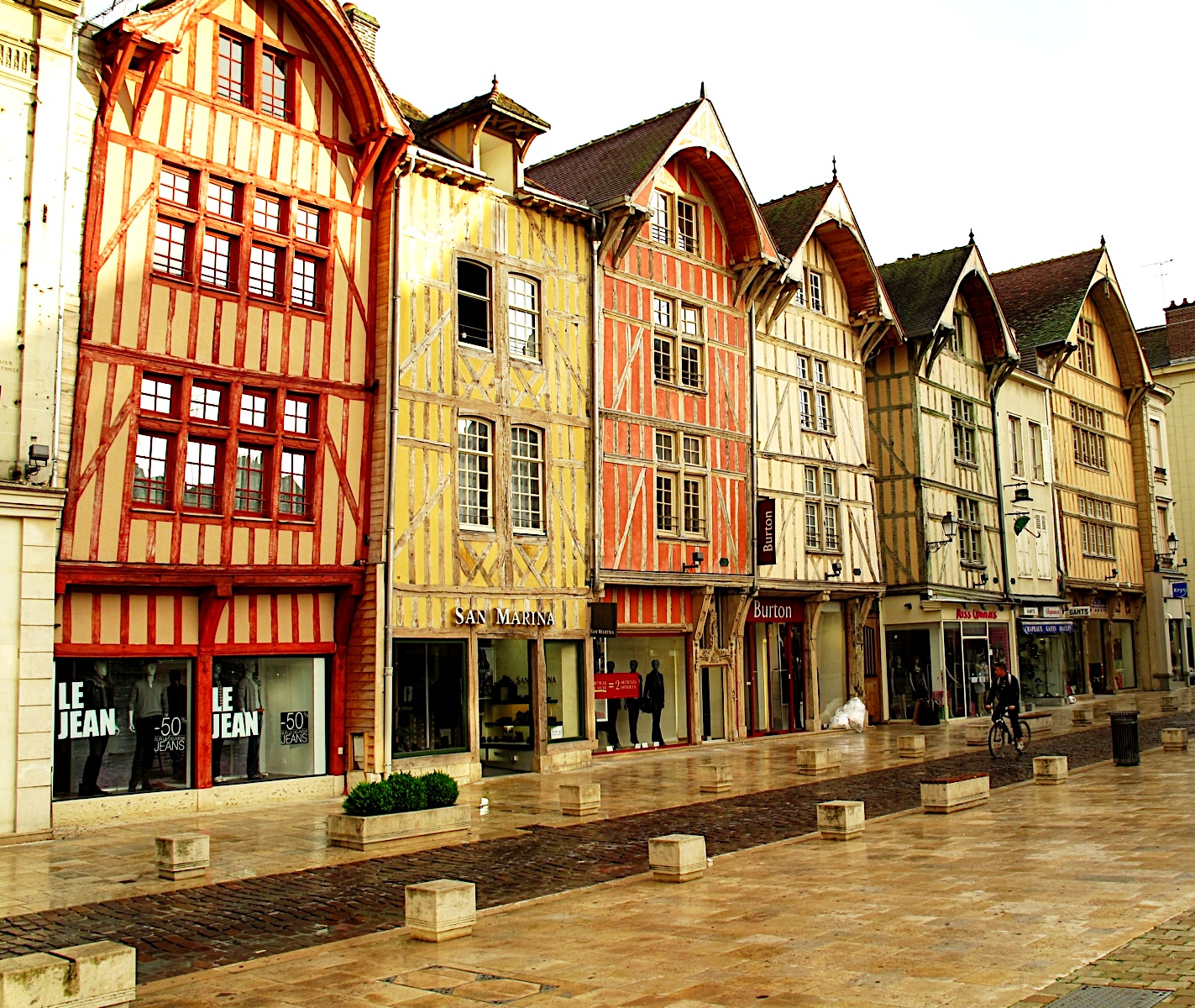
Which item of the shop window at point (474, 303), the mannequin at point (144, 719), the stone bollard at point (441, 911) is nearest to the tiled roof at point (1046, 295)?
the shop window at point (474, 303)

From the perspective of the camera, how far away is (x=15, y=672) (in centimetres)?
1286

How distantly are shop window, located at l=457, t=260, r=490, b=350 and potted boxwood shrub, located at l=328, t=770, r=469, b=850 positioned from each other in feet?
27.5

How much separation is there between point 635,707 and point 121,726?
10.2 metres

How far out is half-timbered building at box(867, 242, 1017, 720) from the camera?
29.7m

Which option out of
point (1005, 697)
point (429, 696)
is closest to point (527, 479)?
point (429, 696)

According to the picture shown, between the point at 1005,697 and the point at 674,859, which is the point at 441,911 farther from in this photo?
the point at 1005,697

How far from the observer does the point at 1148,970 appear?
6305 millimetres

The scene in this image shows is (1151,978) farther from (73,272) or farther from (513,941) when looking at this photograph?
(73,272)

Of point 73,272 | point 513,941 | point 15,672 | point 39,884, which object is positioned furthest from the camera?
point 73,272

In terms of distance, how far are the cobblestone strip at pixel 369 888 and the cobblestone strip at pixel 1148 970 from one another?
14.3 ft

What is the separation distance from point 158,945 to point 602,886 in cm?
339

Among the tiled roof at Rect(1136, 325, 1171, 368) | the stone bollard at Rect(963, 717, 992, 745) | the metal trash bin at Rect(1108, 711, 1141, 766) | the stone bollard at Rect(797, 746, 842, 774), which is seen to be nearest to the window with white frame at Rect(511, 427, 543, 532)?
the stone bollard at Rect(797, 746, 842, 774)

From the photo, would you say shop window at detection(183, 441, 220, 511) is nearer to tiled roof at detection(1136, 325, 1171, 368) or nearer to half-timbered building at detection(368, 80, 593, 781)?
half-timbered building at detection(368, 80, 593, 781)

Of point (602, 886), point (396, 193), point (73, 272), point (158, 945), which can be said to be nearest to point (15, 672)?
point (73, 272)
